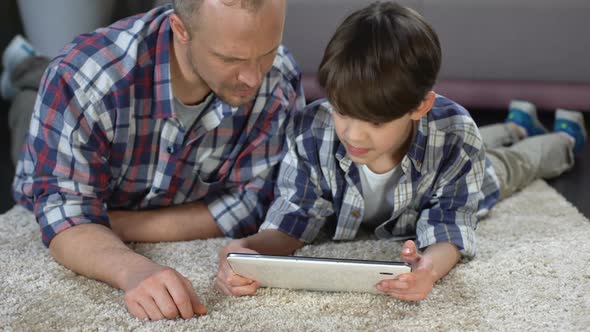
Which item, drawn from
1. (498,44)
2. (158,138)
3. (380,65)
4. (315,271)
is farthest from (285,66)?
(498,44)

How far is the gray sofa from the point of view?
7.20 feet

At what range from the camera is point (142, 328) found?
108cm

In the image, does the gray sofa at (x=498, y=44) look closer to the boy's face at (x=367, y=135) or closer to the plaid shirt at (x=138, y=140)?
the plaid shirt at (x=138, y=140)

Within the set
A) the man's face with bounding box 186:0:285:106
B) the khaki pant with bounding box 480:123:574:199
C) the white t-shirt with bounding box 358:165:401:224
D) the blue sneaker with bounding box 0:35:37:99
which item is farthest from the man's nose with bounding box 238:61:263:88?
the blue sneaker with bounding box 0:35:37:99

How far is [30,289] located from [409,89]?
2.25 ft

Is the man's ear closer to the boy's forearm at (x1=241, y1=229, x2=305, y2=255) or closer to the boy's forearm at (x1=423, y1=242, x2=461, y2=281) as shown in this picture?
the boy's forearm at (x1=241, y1=229, x2=305, y2=255)

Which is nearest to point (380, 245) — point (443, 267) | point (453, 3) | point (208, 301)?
point (443, 267)

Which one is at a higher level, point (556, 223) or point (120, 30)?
point (120, 30)

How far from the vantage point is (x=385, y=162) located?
51.7 inches

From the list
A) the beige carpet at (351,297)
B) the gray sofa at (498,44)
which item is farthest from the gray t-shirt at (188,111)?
the gray sofa at (498,44)

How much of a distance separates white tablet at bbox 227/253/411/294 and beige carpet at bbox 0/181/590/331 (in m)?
0.02

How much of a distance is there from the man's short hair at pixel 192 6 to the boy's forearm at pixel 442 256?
0.49 meters

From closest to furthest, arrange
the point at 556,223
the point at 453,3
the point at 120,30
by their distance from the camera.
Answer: the point at 120,30 < the point at 556,223 < the point at 453,3

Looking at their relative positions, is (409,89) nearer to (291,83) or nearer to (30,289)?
(291,83)
